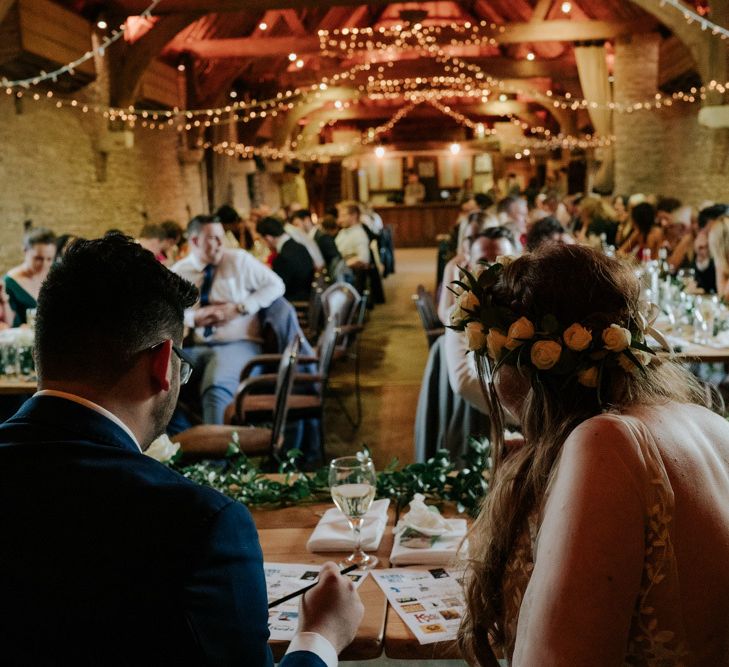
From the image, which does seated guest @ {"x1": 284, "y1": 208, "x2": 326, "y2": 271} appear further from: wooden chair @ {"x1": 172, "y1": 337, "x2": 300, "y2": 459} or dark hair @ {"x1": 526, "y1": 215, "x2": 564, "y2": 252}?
wooden chair @ {"x1": 172, "y1": 337, "x2": 300, "y2": 459}

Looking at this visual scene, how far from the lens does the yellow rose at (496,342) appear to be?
1.37 m

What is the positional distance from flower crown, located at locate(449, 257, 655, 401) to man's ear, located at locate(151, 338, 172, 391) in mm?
526

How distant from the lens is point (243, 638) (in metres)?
1.09

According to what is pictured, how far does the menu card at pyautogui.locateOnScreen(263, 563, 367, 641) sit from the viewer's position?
1.53 m

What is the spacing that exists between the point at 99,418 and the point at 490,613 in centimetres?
70

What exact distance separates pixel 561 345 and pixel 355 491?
2.18ft

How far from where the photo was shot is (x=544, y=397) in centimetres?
136

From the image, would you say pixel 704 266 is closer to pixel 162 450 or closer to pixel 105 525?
pixel 162 450

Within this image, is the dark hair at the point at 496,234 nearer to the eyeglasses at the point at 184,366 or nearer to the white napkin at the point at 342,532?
the white napkin at the point at 342,532

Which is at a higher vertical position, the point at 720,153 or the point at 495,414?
the point at 720,153

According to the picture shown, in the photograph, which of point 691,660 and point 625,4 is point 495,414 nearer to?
point 691,660

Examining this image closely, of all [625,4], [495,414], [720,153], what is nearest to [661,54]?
[625,4]

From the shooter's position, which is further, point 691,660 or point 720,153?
point 720,153

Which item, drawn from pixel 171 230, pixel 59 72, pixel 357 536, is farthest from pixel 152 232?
pixel 357 536
